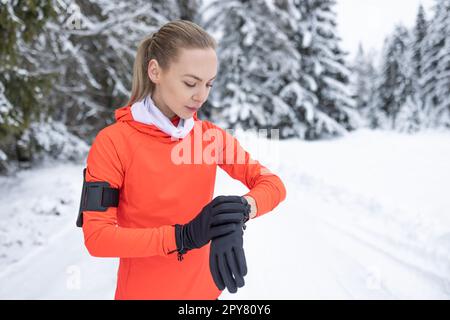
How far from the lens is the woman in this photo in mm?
1005

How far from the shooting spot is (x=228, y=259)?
0.99 meters

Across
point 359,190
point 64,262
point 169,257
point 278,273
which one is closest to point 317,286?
point 278,273

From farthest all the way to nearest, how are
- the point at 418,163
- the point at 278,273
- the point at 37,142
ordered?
the point at 37,142
the point at 418,163
the point at 278,273

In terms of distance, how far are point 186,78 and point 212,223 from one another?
559mm

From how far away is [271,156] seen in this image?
1027cm

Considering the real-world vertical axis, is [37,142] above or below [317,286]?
above

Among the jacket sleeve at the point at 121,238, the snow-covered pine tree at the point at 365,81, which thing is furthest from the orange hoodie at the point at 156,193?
the snow-covered pine tree at the point at 365,81

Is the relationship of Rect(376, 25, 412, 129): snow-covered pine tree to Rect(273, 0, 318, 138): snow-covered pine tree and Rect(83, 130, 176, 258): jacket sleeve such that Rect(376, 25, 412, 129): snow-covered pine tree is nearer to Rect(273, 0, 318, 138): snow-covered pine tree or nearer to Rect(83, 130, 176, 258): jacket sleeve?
Rect(273, 0, 318, 138): snow-covered pine tree

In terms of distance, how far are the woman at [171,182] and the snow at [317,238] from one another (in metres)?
1.57

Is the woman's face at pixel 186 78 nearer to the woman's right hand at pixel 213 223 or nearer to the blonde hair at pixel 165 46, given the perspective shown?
the blonde hair at pixel 165 46
